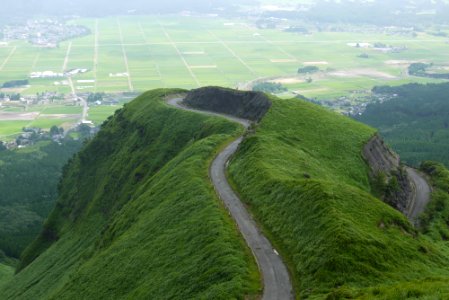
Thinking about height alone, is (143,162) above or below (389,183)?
below

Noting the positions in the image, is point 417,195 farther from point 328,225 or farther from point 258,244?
point 328,225

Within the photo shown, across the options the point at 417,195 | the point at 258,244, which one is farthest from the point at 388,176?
the point at 258,244

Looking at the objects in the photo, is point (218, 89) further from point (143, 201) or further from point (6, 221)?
point (6, 221)

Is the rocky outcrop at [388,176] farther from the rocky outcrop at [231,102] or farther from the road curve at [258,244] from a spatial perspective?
the road curve at [258,244]

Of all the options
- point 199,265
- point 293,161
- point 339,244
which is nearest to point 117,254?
point 199,265

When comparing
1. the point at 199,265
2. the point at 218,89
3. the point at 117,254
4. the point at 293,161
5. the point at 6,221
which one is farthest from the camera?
the point at 6,221

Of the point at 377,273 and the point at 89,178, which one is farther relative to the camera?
the point at 89,178

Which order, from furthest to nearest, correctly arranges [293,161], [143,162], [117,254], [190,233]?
[143,162] → [293,161] → [117,254] → [190,233]

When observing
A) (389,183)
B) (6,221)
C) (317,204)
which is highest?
(317,204)
